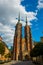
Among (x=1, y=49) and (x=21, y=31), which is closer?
(x=1, y=49)

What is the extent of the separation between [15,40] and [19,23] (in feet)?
48.8

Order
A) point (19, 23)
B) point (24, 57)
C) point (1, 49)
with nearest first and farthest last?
point (1, 49) → point (24, 57) → point (19, 23)

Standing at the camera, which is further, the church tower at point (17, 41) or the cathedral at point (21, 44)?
the church tower at point (17, 41)

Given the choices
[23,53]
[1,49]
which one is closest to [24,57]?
[23,53]

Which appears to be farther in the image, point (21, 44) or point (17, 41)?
point (21, 44)

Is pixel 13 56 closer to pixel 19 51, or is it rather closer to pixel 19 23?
pixel 19 51

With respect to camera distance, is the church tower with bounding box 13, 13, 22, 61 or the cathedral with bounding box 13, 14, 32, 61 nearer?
the cathedral with bounding box 13, 14, 32, 61

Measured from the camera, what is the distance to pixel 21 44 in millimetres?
136500

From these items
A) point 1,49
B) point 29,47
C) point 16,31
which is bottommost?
point 1,49

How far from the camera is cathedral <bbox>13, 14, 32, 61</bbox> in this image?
130875 mm

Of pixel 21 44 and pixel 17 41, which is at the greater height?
pixel 17 41

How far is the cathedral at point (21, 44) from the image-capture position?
429ft

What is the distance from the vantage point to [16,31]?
136500 millimetres

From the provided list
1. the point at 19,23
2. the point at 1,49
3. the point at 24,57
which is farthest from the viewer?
the point at 19,23
